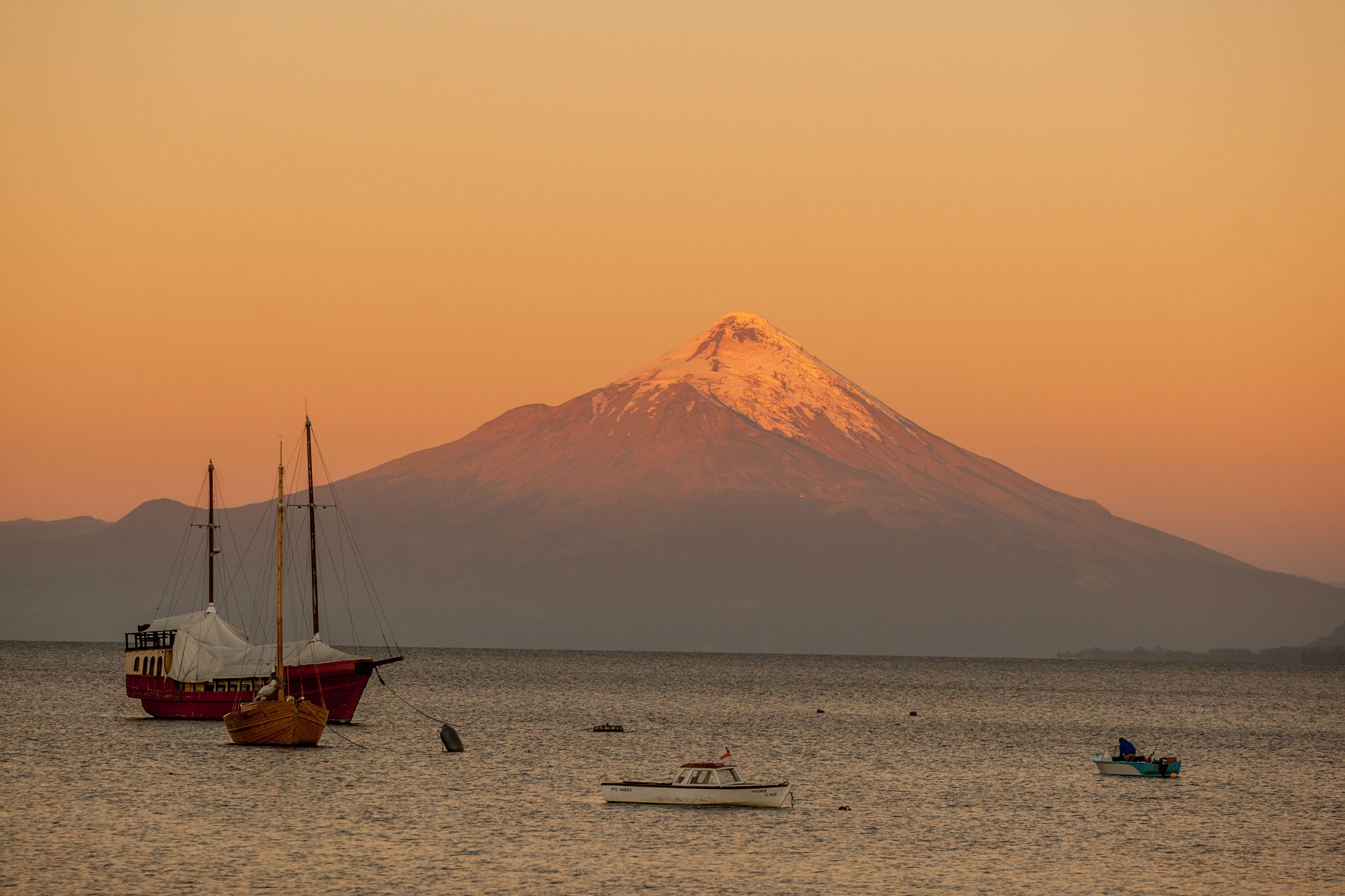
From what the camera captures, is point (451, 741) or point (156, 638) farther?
point (156, 638)

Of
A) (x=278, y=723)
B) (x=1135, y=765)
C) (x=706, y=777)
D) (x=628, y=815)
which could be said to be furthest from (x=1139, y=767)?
(x=278, y=723)

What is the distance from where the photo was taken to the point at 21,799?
6519 centimetres

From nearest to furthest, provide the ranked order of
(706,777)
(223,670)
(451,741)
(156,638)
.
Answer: (706,777) → (451,741) → (223,670) → (156,638)

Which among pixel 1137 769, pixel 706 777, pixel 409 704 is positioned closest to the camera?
pixel 706 777

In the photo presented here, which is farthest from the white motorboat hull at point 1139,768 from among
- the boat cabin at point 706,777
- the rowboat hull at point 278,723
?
the rowboat hull at point 278,723

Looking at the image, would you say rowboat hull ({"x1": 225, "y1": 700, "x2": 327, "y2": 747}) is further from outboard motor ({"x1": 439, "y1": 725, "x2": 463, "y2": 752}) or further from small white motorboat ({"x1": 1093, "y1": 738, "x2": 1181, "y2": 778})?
small white motorboat ({"x1": 1093, "y1": 738, "x2": 1181, "y2": 778})

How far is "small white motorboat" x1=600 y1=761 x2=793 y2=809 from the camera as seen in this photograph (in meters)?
65.1

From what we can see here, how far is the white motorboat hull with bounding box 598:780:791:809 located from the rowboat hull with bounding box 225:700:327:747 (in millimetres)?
25673

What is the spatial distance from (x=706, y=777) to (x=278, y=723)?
3078 centimetres

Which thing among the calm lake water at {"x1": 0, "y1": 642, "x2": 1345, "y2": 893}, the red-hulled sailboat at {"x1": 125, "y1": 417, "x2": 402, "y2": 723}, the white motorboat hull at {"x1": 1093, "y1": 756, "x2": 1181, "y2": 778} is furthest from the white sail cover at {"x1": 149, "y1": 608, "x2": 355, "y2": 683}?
the white motorboat hull at {"x1": 1093, "y1": 756, "x2": 1181, "y2": 778}

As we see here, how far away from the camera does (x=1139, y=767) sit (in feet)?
276

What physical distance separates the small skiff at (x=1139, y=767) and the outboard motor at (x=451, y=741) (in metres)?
36.3

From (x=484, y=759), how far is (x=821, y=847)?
34280mm

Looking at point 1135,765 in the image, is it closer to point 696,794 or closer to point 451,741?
point 696,794
